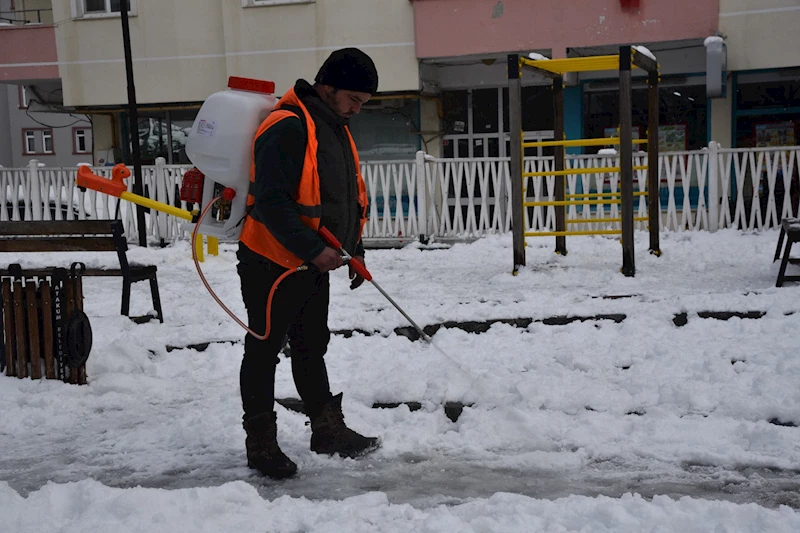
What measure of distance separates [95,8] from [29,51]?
7.41ft

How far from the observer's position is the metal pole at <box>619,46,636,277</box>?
9242 millimetres

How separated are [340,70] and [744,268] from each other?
6.92m

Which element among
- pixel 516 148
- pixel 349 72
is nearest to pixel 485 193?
pixel 516 148

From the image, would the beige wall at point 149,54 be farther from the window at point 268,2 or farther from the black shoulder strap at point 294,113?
the black shoulder strap at point 294,113

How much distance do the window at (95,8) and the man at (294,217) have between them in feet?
56.1

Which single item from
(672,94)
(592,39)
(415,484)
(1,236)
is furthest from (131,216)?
(415,484)

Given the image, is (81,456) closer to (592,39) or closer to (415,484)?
(415,484)

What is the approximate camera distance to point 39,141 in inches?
1788

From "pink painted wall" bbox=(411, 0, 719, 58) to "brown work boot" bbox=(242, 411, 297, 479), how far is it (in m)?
14.1

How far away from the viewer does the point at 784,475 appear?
3.90 meters

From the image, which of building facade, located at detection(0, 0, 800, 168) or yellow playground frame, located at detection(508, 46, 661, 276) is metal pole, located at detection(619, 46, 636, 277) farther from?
building facade, located at detection(0, 0, 800, 168)

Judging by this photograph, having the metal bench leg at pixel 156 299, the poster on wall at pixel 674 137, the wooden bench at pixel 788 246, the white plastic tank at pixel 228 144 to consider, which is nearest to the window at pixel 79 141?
the poster on wall at pixel 674 137

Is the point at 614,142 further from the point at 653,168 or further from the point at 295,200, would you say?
the point at 295,200

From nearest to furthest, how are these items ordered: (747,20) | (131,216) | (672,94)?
(131,216) < (747,20) < (672,94)
